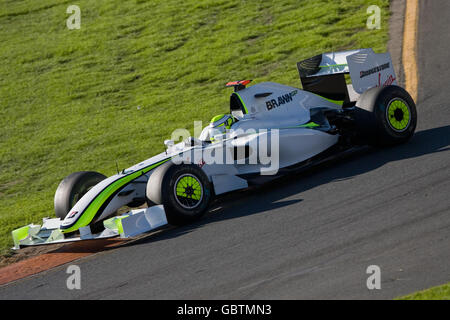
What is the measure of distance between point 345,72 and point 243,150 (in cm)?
256

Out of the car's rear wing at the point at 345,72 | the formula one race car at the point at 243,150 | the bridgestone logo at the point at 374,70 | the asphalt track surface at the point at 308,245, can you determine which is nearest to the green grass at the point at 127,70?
the formula one race car at the point at 243,150

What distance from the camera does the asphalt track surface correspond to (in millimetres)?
6926

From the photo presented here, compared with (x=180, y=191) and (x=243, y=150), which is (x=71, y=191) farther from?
(x=243, y=150)

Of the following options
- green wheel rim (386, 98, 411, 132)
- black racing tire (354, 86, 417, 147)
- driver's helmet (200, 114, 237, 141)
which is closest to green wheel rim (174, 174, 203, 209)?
driver's helmet (200, 114, 237, 141)

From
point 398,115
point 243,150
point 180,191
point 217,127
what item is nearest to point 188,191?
point 180,191

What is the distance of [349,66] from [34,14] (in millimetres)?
21311

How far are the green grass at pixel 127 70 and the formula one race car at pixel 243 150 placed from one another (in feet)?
7.63

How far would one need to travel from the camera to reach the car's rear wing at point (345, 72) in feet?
37.4

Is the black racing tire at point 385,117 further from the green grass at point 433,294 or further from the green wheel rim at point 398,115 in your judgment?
the green grass at point 433,294

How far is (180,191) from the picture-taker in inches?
367

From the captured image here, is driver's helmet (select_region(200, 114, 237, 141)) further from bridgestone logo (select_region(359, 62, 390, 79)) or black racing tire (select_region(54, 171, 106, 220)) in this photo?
bridgestone logo (select_region(359, 62, 390, 79))
